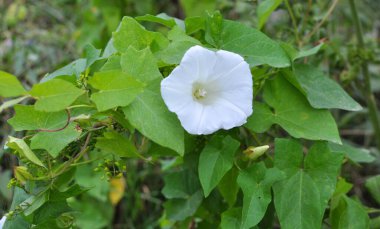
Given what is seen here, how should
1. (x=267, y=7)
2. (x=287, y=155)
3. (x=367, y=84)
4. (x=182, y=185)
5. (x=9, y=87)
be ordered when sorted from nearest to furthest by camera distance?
(x=9, y=87) → (x=287, y=155) → (x=267, y=7) → (x=182, y=185) → (x=367, y=84)

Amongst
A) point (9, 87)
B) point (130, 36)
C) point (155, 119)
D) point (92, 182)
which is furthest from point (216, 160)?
point (92, 182)

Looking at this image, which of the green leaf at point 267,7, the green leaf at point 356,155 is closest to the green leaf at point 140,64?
the green leaf at point 267,7

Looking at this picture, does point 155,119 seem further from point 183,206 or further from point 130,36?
point 183,206

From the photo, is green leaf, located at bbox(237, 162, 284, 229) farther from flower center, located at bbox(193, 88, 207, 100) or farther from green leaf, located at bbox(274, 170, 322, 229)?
flower center, located at bbox(193, 88, 207, 100)

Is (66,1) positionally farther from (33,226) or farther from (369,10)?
(33,226)

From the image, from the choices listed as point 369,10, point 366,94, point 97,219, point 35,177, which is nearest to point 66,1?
point 97,219

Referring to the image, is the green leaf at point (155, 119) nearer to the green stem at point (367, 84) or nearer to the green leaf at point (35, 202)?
the green leaf at point (35, 202)
